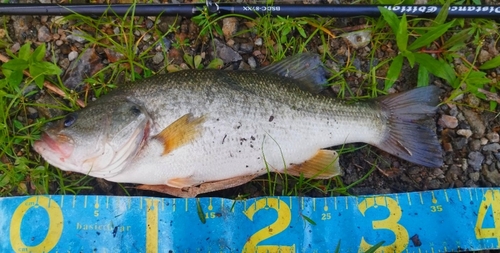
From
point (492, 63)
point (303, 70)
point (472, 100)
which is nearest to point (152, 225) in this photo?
point (303, 70)

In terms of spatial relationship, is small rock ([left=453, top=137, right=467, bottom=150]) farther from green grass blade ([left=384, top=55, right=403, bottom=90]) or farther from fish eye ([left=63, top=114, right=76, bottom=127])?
fish eye ([left=63, top=114, right=76, bottom=127])

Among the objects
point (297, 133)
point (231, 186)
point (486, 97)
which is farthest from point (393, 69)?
point (231, 186)

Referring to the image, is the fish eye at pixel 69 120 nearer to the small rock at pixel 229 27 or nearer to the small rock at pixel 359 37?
the small rock at pixel 229 27

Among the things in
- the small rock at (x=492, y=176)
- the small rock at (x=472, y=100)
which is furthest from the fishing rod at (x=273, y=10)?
the small rock at (x=492, y=176)

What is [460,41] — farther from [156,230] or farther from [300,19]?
[156,230]

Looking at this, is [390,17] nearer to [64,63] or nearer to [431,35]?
[431,35]

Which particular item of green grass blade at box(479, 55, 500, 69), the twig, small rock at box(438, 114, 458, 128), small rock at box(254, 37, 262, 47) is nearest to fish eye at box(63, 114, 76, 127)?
the twig
